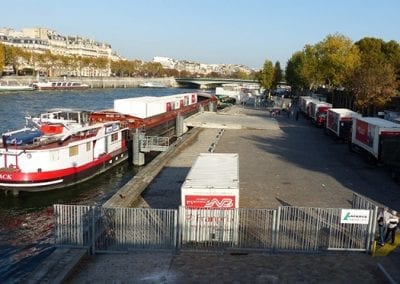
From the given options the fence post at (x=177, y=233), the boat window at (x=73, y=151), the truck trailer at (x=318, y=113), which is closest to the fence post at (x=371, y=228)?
the fence post at (x=177, y=233)

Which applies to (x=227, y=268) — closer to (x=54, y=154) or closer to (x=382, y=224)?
(x=382, y=224)

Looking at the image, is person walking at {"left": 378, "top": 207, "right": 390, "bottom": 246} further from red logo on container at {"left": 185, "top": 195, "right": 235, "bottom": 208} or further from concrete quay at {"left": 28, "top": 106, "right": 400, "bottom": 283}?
red logo on container at {"left": 185, "top": 195, "right": 235, "bottom": 208}

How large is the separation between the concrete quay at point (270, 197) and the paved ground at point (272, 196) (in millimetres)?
22

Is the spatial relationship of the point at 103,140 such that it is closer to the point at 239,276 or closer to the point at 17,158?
the point at 17,158

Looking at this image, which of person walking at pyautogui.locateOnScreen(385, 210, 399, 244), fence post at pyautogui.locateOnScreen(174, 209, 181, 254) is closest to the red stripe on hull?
fence post at pyautogui.locateOnScreen(174, 209, 181, 254)

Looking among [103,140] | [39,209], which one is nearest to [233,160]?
[39,209]

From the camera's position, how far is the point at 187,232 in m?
13.1

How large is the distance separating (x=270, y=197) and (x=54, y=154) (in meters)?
11.6

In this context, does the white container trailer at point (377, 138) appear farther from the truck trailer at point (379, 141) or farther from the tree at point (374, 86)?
the tree at point (374, 86)

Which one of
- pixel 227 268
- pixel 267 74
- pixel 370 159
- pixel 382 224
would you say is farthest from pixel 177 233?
pixel 267 74

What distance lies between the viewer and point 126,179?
2975cm

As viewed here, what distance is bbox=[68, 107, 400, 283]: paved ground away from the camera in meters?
11.4

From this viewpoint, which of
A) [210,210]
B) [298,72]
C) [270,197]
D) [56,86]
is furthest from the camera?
[56,86]

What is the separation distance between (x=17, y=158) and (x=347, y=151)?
2101cm
